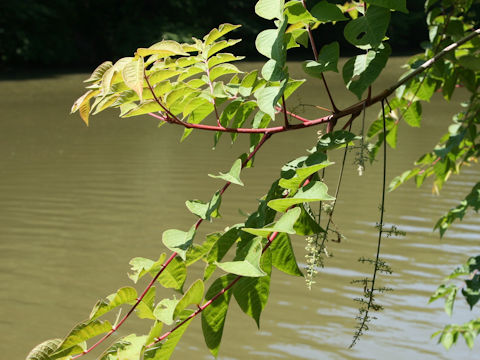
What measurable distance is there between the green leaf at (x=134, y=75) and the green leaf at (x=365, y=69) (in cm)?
30

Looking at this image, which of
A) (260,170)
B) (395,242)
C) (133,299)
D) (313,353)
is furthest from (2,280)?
(133,299)

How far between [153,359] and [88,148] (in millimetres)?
10175

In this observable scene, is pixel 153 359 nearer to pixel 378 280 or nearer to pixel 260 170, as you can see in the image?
pixel 378 280

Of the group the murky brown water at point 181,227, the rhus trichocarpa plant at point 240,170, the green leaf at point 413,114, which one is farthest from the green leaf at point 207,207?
the green leaf at point 413,114

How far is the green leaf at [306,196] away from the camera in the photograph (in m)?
0.88

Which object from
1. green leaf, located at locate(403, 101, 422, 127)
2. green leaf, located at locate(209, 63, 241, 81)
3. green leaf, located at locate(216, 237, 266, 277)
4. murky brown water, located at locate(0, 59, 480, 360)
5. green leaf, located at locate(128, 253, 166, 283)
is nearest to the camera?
green leaf, located at locate(216, 237, 266, 277)

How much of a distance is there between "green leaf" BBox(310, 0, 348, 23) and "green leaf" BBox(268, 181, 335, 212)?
0.81 ft

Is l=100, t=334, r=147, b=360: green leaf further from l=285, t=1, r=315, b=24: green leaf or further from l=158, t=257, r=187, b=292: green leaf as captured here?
l=285, t=1, r=315, b=24: green leaf

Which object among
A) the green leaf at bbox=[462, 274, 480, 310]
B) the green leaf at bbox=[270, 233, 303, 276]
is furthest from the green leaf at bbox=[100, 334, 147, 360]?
the green leaf at bbox=[462, 274, 480, 310]

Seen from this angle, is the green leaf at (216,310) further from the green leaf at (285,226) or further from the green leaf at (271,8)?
the green leaf at (271,8)

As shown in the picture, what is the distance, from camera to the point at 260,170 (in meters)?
9.27

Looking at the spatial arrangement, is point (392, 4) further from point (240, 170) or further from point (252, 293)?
point (252, 293)

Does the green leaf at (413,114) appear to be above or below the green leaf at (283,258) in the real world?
above

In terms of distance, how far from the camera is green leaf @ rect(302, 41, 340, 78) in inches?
40.8
